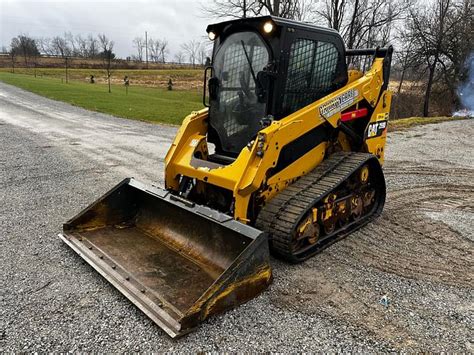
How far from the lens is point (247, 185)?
387cm

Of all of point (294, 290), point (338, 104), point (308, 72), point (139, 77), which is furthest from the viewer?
point (139, 77)

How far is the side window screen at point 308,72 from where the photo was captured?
4391 millimetres

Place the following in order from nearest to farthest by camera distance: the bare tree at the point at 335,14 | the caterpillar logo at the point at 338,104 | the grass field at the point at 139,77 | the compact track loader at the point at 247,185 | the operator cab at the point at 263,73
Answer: the compact track loader at the point at 247,185 → the operator cab at the point at 263,73 → the caterpillar logo at the point at 338,104 → the bare tree at the point at 335,14 → the grass field at the point at 139,77

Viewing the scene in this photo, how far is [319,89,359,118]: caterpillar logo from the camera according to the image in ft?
15.0

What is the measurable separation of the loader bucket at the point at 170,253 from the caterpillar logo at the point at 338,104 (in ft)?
5.96

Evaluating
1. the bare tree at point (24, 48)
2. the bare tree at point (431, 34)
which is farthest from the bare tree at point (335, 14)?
the bare tree at point (24, 48)

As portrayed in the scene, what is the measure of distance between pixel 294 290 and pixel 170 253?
1.33m

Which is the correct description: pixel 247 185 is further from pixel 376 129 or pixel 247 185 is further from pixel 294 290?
pixel 376 129

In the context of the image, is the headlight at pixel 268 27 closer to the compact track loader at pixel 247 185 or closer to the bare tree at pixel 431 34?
the compact track loader at pixel 247 185

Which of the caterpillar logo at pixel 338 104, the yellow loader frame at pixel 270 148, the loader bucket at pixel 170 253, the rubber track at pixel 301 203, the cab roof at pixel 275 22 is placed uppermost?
the cab roof at pixel 275 22

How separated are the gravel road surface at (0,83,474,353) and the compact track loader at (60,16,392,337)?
177 mm

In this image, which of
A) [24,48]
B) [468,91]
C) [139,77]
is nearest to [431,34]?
[468,91]

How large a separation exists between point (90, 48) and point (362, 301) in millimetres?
103740

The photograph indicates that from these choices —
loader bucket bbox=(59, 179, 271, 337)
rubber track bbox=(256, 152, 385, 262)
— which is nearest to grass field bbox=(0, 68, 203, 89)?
loader bucket bbox=(59, 179, 271, 337)
